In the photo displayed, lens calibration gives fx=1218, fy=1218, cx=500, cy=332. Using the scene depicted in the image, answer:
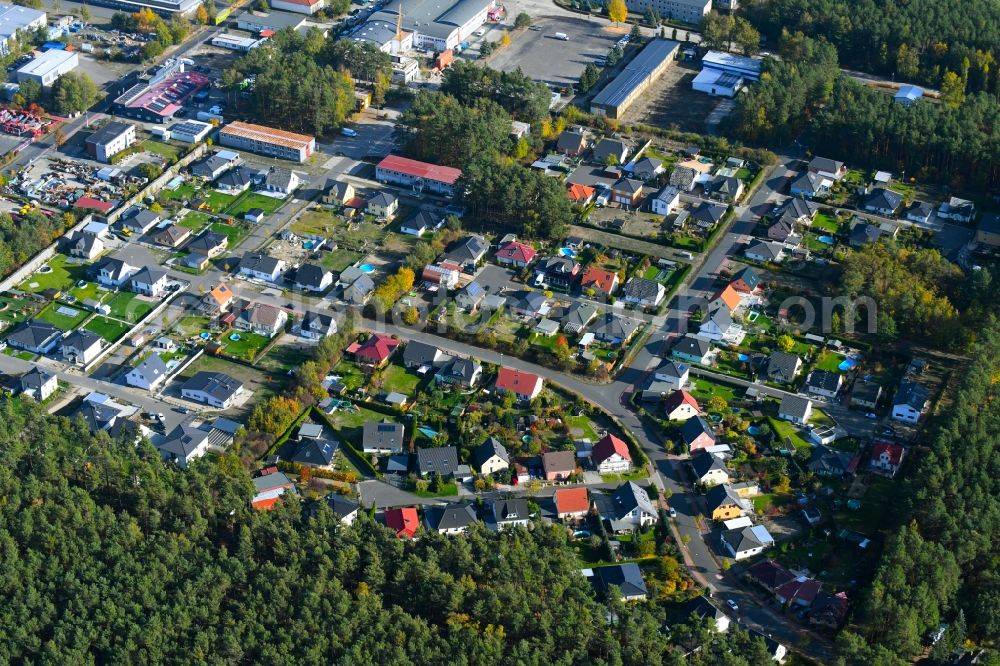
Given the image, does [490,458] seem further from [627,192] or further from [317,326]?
[627,192]

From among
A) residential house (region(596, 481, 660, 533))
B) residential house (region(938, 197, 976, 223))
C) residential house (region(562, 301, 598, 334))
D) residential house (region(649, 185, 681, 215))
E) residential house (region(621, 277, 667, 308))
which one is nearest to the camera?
residential house (region(596, 481, 660, 533))

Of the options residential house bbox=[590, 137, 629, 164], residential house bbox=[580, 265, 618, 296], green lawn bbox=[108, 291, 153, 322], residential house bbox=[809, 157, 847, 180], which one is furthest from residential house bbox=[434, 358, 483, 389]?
residential house bbox=[809, 157, 847, 180]

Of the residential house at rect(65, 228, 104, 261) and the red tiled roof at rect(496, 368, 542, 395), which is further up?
the red tiled roof at rect(496, 368, 542, 395)

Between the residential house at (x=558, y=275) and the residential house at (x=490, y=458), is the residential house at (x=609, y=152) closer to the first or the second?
the residential house at (x=558, y=275)

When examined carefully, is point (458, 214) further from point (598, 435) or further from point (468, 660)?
point (468, 660)

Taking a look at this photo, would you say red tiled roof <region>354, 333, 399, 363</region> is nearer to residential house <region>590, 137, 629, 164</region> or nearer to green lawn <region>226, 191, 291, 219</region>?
green lawn <region>226, 191, 291, 219</region>

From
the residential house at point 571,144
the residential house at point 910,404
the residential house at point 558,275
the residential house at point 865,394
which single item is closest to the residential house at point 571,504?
the residential house at point 865,394
